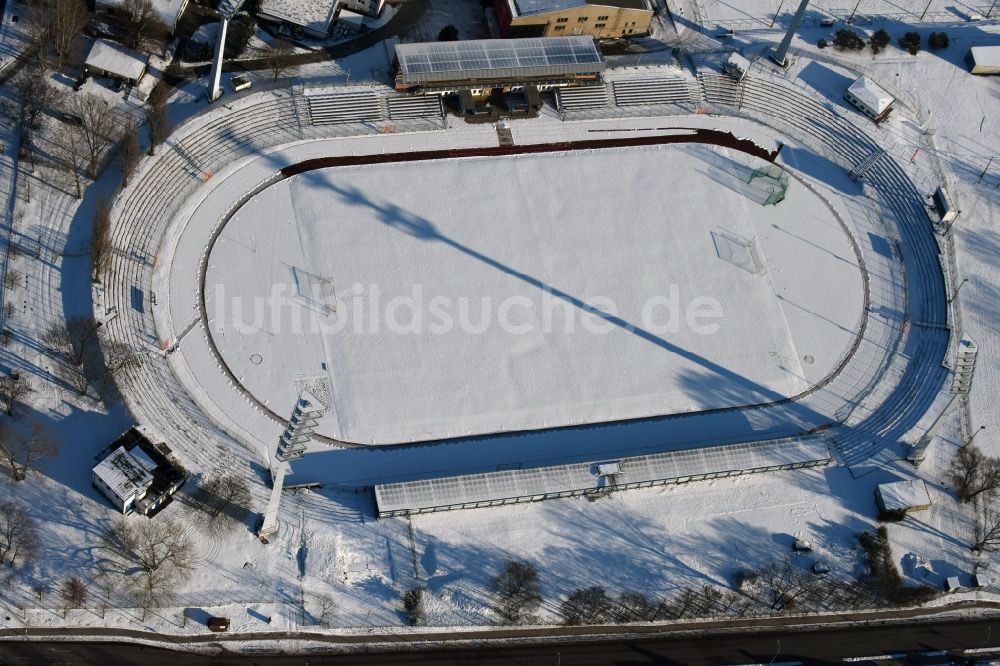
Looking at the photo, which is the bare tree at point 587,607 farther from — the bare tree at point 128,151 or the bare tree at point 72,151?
the bare tree at point 72,151

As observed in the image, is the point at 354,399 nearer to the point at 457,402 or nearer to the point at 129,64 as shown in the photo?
the point at 457,402

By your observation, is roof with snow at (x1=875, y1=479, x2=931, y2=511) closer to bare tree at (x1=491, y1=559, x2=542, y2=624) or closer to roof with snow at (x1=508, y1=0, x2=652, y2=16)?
bare tree at (x1=491, y1=559, x2=542, y2=624)

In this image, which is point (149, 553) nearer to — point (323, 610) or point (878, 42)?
point (323, 610)

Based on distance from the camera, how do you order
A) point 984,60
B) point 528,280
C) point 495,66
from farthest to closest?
point 984,60 → point 495,66 → point 528,280

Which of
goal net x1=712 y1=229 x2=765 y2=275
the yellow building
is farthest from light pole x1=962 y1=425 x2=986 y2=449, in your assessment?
the yellow building

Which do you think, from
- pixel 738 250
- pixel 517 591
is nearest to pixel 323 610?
pixel 517 591

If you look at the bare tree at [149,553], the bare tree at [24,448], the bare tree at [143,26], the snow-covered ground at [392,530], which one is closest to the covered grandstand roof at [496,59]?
the bare tree at [143,26]

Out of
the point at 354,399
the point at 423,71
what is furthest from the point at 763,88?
the point at 354,399
